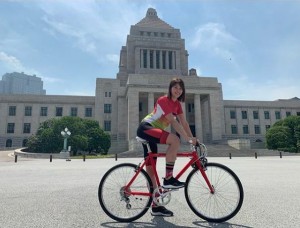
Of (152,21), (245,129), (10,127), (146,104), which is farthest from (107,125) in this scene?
(152,21)

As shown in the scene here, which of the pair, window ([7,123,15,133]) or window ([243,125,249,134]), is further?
window ([243,125,249,134])

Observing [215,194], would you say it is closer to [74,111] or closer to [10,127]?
[74,111]

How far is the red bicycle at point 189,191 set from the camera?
339 cm

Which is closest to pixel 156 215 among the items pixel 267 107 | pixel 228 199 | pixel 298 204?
pixel 228 199

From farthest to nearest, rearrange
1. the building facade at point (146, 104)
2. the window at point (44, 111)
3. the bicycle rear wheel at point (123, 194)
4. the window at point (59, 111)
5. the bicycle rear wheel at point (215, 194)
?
the window at point (59, 111) → the window at point (44, 111) → the building facade at point (146, 104) → the bicycle rear wheel at point (123, 194) → the bicycle rear wheel at point (215, 194)

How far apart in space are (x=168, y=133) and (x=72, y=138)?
3259cm

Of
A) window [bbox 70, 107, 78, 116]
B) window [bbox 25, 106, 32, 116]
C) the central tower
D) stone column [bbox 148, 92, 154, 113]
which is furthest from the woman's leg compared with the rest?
window [bbox 25, 106, 32, 116]

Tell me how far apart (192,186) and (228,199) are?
0.53 meters

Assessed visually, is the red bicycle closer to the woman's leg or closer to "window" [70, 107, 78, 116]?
the woman's leg

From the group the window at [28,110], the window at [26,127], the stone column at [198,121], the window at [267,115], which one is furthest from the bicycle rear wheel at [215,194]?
the window at [267,115]

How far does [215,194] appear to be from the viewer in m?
3.51

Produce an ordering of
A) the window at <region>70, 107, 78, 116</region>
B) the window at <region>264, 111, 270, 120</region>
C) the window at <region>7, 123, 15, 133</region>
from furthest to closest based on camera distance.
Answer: the window at <region>264, 111, 270, 120</region> → the window at <region>70, 107, 78, 116</region> → the window at <region>7, 123, 15, 133</region>

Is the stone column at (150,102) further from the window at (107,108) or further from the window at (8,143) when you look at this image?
the window at (8,143)

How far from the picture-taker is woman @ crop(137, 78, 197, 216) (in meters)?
3.54
